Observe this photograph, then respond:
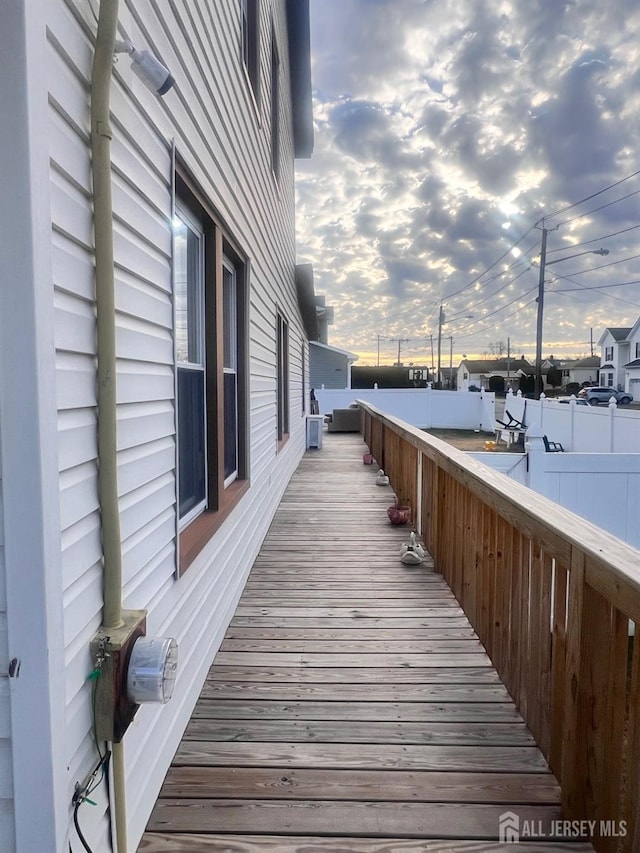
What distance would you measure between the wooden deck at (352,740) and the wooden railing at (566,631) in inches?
6.3

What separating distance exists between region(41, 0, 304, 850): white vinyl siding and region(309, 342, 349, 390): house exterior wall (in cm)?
1984

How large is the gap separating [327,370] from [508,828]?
2192 cm

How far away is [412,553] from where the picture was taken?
391 cm

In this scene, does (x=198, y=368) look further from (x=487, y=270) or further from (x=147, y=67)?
(x=487, y=270)

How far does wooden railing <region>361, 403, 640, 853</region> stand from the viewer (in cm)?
138

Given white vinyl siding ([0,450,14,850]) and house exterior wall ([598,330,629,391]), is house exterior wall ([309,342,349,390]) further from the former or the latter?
house exterior wall ([598,330,629,391])

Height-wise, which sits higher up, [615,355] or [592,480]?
[615,355]

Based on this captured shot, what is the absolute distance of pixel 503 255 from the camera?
3086cm

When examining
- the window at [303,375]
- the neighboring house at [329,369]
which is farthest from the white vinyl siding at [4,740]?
the neighboring house at [329,369]

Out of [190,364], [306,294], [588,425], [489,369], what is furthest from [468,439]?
[489,369]

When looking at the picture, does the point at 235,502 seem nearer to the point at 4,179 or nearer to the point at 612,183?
the point at 4,179

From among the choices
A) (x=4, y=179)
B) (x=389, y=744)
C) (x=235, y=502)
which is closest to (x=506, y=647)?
(x=389, y=744)

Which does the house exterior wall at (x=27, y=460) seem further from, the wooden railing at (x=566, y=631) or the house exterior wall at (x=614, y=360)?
the house exterior wall at (x=614, y=360)

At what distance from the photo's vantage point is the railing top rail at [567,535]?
1308 millimetres
